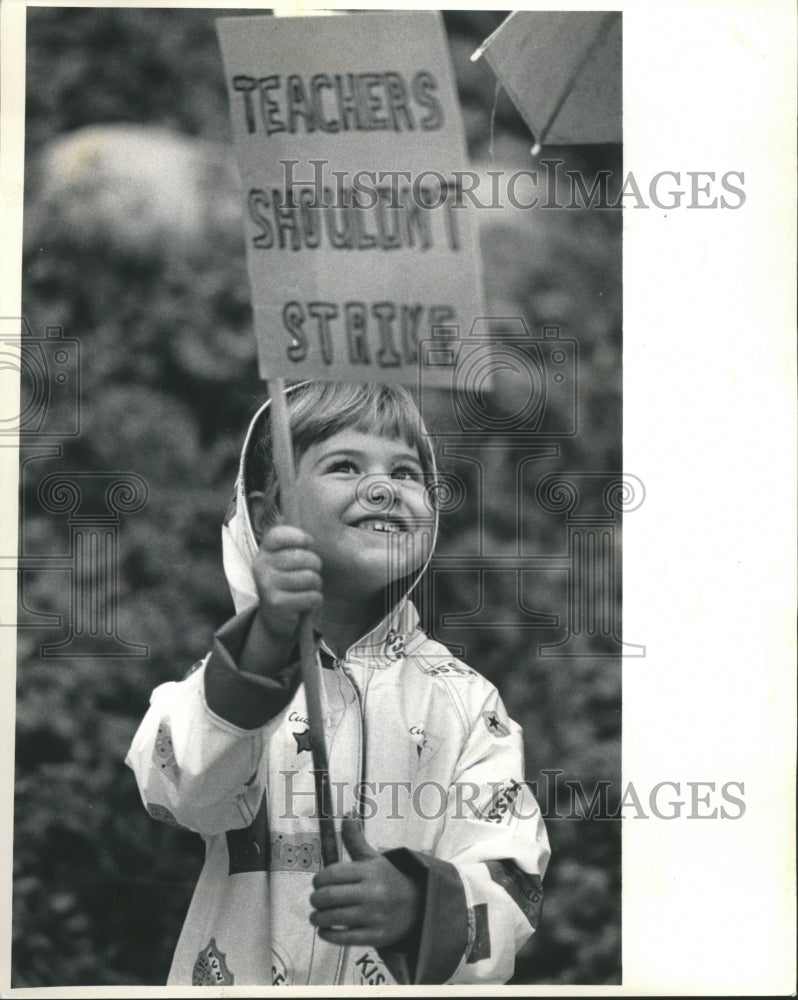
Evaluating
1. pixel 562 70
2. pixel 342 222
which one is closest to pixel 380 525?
pixel 342 222

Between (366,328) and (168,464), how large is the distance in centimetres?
48

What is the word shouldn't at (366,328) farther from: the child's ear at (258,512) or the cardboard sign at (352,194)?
the child's ear at (258,512)

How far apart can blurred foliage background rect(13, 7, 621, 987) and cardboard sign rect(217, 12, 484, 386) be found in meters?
0.05

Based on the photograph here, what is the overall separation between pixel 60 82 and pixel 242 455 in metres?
0.85

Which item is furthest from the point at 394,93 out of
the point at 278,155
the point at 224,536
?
the point at 224,536

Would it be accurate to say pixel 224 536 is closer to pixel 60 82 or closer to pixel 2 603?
pixel 2 603

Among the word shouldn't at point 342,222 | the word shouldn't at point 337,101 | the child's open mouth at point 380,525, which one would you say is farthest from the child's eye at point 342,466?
the word shouldn't at point 337,101

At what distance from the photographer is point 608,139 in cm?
321

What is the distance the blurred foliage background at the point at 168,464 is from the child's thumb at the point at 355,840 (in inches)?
12.1

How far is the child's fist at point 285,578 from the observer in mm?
2998

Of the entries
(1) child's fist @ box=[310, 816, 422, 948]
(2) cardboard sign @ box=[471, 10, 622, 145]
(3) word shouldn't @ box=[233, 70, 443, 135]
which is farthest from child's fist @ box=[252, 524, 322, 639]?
(2) cardboard sign @ box=[471, 10, 622, 145]

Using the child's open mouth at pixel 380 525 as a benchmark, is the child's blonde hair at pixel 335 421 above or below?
above

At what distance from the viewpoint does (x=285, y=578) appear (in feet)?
9.95

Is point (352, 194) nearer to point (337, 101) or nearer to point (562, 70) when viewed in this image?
point (337, 101)
